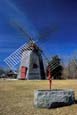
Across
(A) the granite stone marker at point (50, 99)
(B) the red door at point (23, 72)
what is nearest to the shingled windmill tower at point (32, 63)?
(B) the red door at point (23, 72)

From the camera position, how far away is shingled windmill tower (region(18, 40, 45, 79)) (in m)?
60.2

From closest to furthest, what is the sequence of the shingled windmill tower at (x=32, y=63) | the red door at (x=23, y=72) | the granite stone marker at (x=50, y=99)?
the granite stone marker at (x=50, y=99) < the shingled windmill tower at (x=32, y=63) < the red door at (x=23, y=72)

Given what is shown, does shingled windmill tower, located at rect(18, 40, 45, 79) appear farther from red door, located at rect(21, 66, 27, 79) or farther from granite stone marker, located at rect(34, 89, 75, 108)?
granite stone marker, located at rect(34, 89, 75, 108)

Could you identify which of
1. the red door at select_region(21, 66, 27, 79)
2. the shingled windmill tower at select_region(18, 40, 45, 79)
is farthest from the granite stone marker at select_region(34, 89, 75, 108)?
the red door at select_region(21, 66, 27, 79)

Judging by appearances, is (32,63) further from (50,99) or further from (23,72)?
(50,99)

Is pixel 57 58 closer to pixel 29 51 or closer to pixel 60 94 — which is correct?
pixel 29 51

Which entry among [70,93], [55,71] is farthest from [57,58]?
[70,93]

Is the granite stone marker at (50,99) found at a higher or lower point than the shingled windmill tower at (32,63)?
lower

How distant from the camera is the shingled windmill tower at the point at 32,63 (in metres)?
60.2

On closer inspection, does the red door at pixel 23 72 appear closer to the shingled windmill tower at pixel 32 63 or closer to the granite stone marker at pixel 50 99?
the shingled windmill tower at pixel 32 63

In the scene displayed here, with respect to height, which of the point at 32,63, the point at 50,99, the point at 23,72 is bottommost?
the point at 50,99

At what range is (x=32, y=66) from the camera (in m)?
60.1

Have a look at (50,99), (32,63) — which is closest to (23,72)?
(32,63)

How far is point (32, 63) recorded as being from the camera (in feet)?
197
